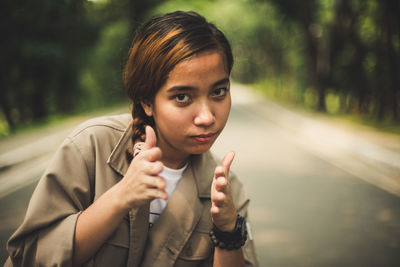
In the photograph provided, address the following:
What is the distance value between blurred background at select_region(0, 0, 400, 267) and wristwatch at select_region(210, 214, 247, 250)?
2.92ft

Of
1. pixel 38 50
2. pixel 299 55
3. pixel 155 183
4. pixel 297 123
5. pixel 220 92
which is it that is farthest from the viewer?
pixel 299 55

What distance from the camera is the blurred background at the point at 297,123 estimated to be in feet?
14.0

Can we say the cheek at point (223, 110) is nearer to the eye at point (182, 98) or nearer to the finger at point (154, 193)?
the eye at point (182, 98)

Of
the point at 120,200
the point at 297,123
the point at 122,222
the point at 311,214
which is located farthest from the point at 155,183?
the point at 297,123

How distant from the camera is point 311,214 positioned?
488 cm

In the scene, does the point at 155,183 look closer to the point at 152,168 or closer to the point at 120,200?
the point at 152,168

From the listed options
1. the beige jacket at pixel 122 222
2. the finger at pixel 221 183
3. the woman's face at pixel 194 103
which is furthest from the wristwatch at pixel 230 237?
the woman's face at pixel 194 103

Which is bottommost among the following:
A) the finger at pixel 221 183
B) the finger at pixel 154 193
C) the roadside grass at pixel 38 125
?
the roadside grass at pixel 38 125

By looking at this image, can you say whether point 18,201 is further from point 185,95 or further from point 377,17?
point 377,17

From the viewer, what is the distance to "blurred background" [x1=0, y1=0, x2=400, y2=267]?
14.0 feet

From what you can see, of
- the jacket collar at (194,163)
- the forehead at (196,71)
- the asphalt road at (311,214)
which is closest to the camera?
the forehead at (196,71)

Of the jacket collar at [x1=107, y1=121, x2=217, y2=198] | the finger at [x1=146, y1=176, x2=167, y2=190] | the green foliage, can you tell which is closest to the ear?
the jacket collar at [x1=107, y1=121, x2=217, y2=198]

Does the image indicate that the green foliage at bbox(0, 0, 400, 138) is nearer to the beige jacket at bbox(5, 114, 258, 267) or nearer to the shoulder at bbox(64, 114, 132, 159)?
the shoulder at bbox(64, 114, 132, 159)

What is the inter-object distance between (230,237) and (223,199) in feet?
0.80
